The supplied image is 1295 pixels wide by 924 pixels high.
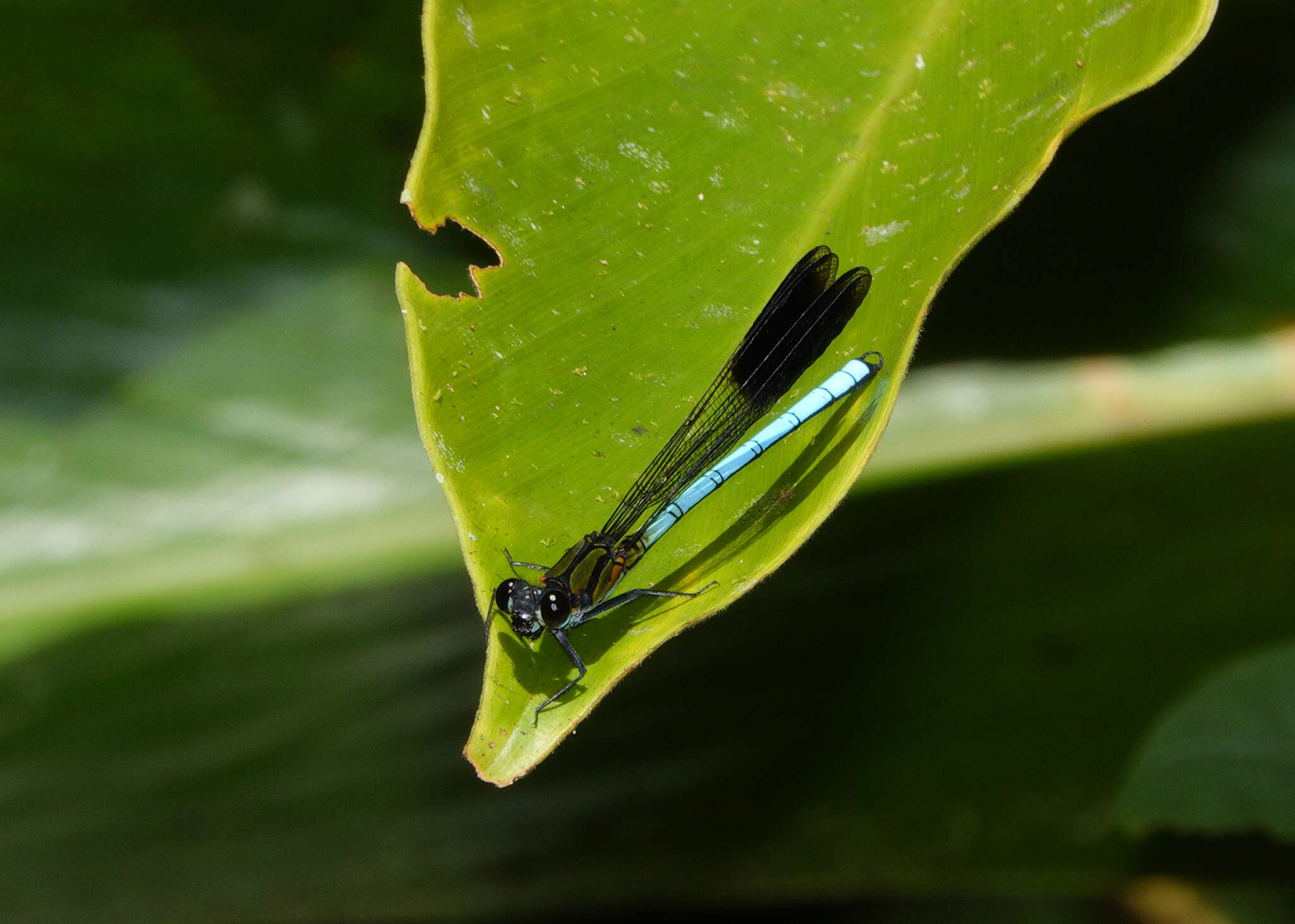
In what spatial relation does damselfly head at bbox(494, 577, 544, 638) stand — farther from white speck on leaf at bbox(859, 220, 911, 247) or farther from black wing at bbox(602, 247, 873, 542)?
white speck on leaf at bbox(859, 220, 911, 247)

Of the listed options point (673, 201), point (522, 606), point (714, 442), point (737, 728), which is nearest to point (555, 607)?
point (522, 606)

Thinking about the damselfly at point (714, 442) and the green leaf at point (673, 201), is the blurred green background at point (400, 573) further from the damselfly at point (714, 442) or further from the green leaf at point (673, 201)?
the green leaf at point (673, 201)

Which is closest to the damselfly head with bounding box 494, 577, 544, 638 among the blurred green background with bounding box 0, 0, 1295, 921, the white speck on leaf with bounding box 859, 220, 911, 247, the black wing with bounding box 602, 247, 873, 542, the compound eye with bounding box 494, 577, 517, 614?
the compound eye with bounding box 494, 577, 517, 614

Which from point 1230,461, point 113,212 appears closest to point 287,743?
point 113,212

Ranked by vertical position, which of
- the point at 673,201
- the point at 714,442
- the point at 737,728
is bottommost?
the point at 737,728

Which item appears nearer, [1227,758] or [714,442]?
[714,442]

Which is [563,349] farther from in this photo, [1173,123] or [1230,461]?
[1230,461]

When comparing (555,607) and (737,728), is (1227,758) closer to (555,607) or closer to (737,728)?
(737,728)
